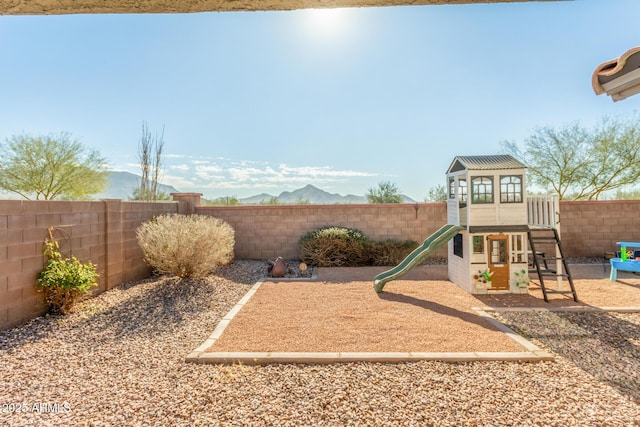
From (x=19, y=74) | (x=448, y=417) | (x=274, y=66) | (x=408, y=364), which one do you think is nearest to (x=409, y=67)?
(x=274, y=66)

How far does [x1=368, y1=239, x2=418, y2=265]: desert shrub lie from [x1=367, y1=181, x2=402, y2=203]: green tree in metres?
6.02

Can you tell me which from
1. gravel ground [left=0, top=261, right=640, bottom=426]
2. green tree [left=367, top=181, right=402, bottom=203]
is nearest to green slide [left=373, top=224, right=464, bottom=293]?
gravel ground [left=0, top=261, right=640, bottom=426]

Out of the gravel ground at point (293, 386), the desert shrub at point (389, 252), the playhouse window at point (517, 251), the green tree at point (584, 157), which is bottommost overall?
the gravel ground at point (293, 386)

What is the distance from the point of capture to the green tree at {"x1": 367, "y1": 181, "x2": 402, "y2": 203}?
15477mm

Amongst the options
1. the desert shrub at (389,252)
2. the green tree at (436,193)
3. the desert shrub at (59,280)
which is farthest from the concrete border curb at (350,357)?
the green tree at (436,193)

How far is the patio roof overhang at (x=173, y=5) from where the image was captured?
51.4 inches

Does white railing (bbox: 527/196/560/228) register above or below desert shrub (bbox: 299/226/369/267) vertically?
above

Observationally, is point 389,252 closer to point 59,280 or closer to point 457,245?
point 457,245

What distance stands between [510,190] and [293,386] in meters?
6.03

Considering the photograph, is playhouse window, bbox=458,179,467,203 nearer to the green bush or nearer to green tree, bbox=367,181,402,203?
the green bush

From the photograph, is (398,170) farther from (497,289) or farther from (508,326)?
(508,326)

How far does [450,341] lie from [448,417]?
1532mm

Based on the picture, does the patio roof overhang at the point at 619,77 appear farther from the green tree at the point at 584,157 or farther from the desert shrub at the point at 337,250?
the green tree at the point at 584,157

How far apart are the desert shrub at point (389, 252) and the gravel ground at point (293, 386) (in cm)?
510
